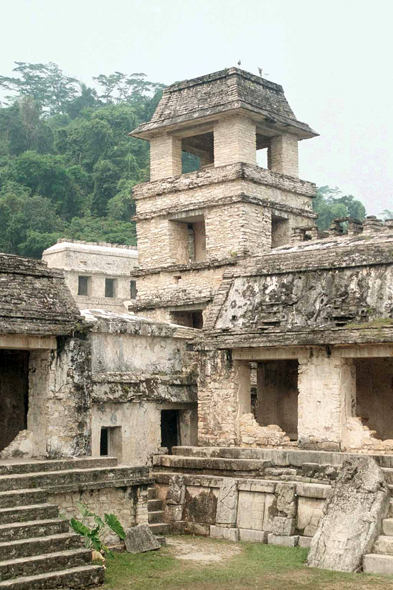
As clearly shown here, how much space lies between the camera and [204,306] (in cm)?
2247

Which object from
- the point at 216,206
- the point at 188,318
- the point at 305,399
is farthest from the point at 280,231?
the point at 305,399

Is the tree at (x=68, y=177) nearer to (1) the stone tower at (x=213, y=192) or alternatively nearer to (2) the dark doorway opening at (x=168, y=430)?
(1) the stone tower at (x=213, y=192)

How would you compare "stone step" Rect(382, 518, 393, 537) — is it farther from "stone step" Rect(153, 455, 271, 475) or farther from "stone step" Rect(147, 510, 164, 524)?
"stone step" Rect(147, 510, 164, 524)

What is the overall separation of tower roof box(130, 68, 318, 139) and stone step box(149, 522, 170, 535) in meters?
11.8

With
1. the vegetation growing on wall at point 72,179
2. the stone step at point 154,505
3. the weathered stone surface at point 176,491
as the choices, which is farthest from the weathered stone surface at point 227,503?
the vegetation growing on wall at point 72,179

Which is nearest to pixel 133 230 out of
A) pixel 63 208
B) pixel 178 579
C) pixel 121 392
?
pixel 63 208

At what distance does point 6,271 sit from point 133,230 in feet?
101

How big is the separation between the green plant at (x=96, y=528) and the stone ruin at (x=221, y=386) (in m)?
0.24

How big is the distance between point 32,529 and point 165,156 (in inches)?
593

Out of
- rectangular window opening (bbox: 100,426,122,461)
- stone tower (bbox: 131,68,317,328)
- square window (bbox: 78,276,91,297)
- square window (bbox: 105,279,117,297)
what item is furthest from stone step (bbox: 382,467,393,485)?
square window (bbox: 105,279,117,297)

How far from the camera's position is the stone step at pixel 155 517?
14.2 meters

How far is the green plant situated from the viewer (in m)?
11.5

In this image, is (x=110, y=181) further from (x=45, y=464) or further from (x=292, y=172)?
(x=45, y=464)

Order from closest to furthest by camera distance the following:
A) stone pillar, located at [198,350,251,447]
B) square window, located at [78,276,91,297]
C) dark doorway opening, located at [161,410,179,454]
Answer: stone pillar, located at [198,350,251,447] < dark doorway opening, located at [161,410,179,454] < square window, located at [78,276,91,297]
